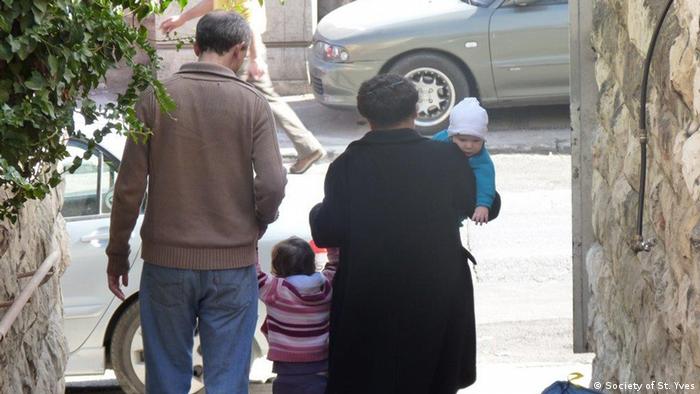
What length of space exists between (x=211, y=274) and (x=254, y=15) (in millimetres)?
5320

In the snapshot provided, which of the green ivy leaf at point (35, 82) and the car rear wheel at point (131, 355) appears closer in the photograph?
the green ivy leaf at point (35, 82)

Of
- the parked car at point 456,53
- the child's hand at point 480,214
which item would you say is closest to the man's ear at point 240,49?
the child's hand at point 480,214

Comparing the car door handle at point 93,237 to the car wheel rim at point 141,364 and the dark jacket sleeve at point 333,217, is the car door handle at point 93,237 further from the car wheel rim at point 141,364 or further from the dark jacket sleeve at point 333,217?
the dark jacket sleeve at point 333,217

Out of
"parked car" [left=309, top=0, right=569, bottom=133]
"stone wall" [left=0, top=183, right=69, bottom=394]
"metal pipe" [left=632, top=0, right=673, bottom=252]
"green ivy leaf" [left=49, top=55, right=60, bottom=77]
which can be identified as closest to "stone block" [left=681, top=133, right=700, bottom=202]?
"metal pipe" [left=632, top=0, right=673, bottom=252]

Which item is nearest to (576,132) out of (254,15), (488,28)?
(254,15)

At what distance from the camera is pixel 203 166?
5000 mm

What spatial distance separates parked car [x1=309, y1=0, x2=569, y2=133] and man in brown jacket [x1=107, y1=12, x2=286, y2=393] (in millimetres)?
8143

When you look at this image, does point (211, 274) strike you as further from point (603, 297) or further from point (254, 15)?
point (254, 15)

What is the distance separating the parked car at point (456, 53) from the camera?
518 inches

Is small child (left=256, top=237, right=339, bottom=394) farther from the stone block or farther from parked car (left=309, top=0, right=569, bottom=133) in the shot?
parked car (left=309, top=0, right=569, bottom=133)

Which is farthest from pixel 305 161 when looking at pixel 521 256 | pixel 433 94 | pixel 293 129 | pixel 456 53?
pixel 456 53

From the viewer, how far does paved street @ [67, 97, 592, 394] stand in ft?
24.9

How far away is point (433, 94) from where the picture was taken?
13.3 metres

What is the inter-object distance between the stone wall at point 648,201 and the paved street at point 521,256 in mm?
1767
